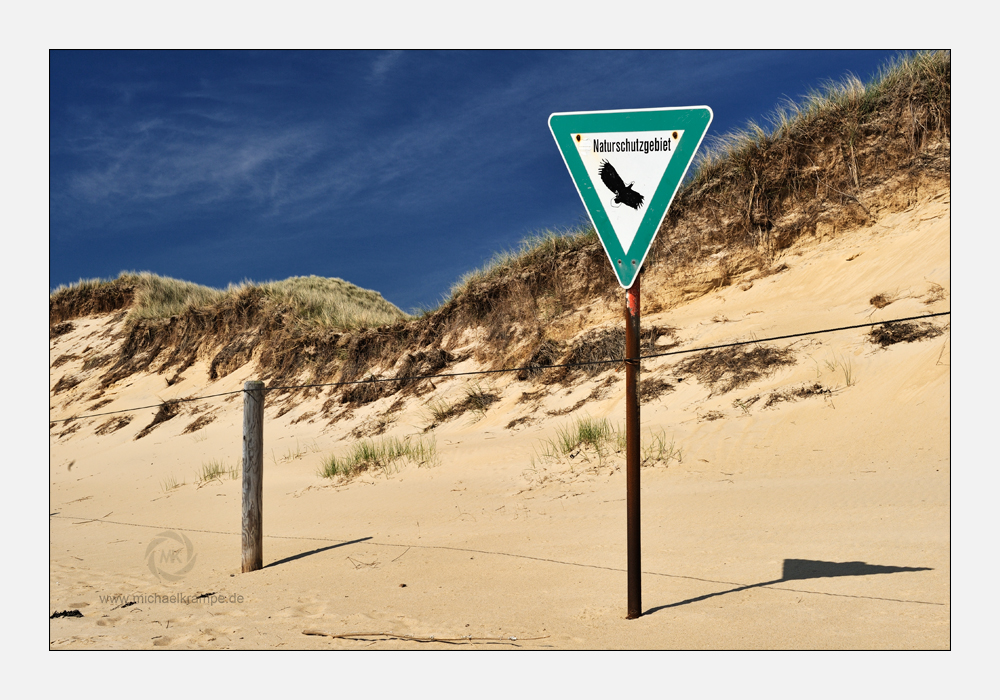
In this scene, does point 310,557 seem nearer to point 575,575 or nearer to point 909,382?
point 575,575

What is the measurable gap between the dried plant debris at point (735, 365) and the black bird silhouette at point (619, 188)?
19.9 ft

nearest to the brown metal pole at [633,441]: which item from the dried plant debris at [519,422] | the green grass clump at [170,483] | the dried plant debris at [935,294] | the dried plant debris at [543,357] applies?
the dried plant debris at [519,422]

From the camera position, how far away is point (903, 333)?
885 centimetres

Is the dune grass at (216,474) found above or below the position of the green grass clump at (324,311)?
below

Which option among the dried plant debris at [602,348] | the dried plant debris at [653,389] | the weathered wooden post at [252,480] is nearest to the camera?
the weathered wooden post at [252,480]

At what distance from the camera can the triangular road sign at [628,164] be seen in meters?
3.70

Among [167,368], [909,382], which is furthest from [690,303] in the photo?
[167,368]

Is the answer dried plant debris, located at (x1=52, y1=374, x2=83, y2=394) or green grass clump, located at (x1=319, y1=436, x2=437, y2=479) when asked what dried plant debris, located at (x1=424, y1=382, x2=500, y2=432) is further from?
dried plant debris, located at (x1=52, y1=374, x2=83, y2=394)

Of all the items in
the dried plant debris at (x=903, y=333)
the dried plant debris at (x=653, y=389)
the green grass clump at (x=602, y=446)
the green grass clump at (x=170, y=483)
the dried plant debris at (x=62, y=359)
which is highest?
the dried plant debris at (x=903, y=333)

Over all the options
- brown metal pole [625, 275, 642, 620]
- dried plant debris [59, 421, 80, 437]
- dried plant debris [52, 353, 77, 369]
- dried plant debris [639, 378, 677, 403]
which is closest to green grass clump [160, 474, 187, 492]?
dried plant debris [639, 378, 677, 403]

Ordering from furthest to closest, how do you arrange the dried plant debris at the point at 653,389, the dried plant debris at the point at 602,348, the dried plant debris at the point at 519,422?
the dried plant debris at the point at 602,348, the dried plant debris at the point at 519,422, the dried plant debris at the point at 653,389

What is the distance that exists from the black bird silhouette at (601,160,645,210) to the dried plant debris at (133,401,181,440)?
51.8 feet

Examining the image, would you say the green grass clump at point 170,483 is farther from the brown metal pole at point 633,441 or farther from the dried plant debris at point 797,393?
the brown metal pole at point 633,441

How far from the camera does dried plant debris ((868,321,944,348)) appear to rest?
28.5 ft
